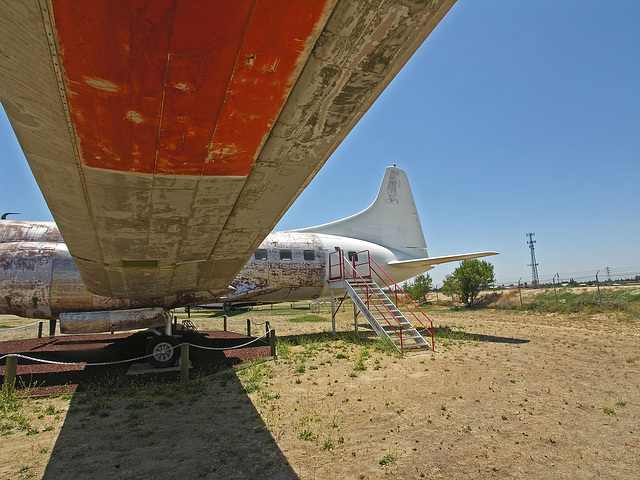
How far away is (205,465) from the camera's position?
166 inches

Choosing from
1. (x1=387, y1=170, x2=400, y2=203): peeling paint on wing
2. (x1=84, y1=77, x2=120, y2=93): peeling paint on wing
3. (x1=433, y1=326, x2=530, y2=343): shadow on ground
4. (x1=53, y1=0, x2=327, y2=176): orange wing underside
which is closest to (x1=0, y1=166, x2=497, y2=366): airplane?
(x1=387, y1=170, x2=400, y2=203): peeling paint on wing

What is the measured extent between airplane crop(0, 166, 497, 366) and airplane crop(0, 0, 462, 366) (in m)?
5.55

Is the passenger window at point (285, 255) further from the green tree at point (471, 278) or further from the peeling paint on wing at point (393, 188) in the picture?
the green tree at point (471, 278)

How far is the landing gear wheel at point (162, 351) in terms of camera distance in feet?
30.2

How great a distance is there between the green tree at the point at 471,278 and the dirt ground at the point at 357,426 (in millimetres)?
26035

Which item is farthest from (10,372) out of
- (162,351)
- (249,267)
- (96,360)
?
(249,267)

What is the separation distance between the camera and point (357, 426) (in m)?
5.36

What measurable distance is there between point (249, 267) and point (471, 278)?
91.7 feet

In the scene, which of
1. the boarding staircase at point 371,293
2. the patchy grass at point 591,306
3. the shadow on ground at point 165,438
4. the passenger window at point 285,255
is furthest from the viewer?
the patchy grass at point 591,306

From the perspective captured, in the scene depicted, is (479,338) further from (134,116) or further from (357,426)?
(134,116)

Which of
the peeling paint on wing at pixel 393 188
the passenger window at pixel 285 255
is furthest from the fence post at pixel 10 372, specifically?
the peeling paint on wing at pixel 393 188

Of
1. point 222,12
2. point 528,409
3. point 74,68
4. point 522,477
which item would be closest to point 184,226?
point 74,68

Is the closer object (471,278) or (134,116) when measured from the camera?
(134,116)

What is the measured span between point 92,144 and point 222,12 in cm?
151
